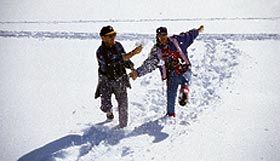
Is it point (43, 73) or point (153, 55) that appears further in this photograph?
point (43, 73)

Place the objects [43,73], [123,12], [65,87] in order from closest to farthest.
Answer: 1. [65,87]
2. [43,73]
3. [123,12]

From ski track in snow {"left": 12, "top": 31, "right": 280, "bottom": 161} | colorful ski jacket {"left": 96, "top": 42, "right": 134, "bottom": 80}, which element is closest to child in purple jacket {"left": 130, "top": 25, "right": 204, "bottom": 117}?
colorful ski jacket {"left": 96, "top": 42, "right": 134, "bottom": 80}

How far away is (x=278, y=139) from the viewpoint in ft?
14.1

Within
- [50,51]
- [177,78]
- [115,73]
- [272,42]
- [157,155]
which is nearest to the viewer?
[157,155]

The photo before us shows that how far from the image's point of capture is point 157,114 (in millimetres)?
5156

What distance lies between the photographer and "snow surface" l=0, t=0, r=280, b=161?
425 centimetres

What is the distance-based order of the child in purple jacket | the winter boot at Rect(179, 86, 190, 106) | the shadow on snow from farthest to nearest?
the winter boot at Rect(179, 86, 190, 106)
the child in purple jacket
the shadow on snow

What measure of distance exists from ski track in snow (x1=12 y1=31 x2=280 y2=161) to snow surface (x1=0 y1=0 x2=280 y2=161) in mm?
14

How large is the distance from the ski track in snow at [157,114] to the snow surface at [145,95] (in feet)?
0.05

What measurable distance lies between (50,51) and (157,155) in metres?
5.16

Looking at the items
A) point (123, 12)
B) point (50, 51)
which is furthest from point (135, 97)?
point (123, 12)

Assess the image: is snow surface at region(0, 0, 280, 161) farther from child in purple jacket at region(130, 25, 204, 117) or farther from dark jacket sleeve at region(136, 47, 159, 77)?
dark jacket sleeve at region(136, 47, 159, 77)

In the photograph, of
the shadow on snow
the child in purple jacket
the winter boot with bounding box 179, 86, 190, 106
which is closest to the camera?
the shadow on snow

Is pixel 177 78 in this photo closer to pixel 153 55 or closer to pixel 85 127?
pixel 153 55
